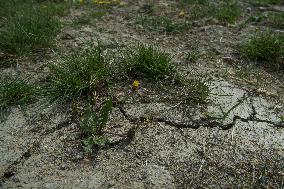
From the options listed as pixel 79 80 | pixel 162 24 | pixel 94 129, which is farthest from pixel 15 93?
pixel 162 24

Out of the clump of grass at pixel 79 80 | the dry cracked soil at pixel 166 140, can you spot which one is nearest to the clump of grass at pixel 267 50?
the dry cracked soil at pixel 166 140

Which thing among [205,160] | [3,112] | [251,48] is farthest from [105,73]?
[251,48]

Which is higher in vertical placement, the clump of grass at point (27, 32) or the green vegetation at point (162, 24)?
the clump of grass at point (27, 32)

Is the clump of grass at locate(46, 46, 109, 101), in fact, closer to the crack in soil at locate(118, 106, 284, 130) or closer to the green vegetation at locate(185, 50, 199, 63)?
the crack in soil at locate(118, 106, 284, 130)

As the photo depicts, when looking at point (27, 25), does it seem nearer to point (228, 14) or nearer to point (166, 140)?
point (166, 140)

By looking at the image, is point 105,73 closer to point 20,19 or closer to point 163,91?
point 163,91

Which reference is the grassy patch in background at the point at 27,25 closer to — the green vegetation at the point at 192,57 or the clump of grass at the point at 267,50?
the green vegetation at the point at 192,57
